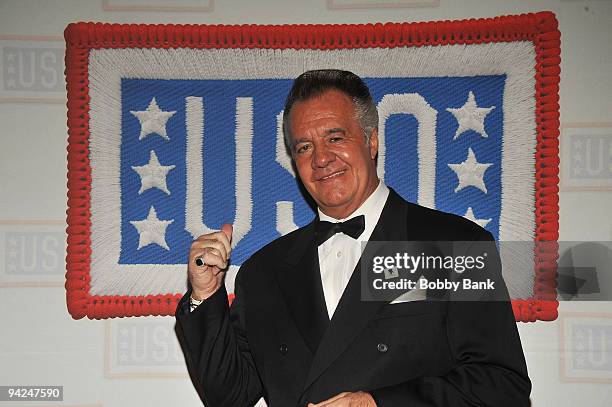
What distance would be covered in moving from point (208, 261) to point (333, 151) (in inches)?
12.8

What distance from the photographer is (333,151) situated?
1.18m

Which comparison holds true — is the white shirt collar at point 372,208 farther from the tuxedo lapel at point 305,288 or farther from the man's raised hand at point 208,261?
the man's raised hand at point 208,261

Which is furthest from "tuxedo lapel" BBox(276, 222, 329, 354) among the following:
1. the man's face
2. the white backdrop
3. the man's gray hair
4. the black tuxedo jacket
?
the white backdrop

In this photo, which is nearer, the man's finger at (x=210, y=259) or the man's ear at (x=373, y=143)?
the man's finger at (x=210, y=259)

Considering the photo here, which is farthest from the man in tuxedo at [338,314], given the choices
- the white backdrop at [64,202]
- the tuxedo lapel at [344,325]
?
the white backdrop at [64,202]

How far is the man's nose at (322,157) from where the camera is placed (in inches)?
46.3

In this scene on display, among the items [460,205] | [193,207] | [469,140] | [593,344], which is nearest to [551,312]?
[593,344]

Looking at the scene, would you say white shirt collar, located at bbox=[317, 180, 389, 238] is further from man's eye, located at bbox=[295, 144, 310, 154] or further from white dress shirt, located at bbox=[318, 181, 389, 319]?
man's eye, located at bbox=[295, 144, 310, 154]

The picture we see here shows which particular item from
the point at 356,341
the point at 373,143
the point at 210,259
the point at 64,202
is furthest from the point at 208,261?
the point at 64,202

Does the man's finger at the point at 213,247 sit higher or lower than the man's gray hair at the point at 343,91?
lower

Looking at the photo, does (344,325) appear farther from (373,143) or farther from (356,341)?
(373,143)

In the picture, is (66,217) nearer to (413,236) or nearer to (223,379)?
(223,379)

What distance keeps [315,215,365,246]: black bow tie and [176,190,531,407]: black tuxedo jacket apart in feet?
0.11

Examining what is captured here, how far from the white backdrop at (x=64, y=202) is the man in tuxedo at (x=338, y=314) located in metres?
0.32
